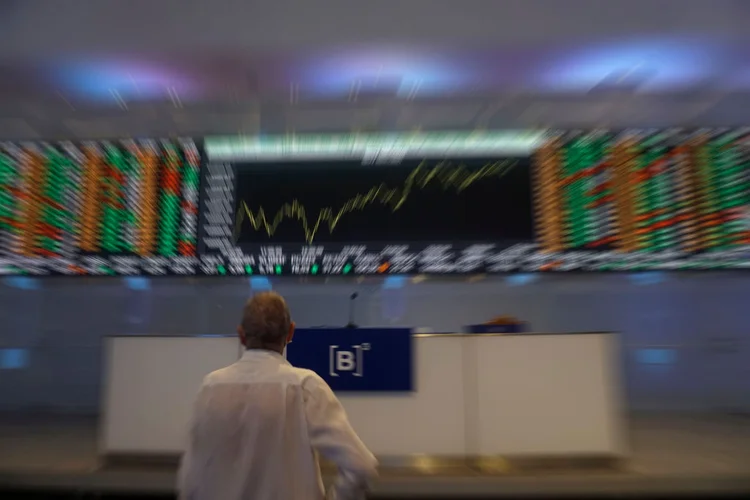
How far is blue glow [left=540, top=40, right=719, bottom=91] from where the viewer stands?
3.63m

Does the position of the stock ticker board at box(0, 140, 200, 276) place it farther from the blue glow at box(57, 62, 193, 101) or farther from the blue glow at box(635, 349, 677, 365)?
the blue glow at box(635, 349, 677, 365)

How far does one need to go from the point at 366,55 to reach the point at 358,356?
7.17 feet

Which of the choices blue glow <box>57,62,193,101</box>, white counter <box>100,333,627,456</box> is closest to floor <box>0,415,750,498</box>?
white counter <box>100,333,627,456</box>

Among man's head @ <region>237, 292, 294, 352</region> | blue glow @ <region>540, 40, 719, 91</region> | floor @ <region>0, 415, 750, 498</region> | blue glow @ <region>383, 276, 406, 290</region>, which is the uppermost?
blue glow @ <region>540, 40, 719, 91</region>

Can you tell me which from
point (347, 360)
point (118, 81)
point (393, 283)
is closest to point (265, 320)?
point (347, 360)

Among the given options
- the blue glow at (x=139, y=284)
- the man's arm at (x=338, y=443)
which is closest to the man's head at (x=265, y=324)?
the man's arm at (x=338, y=443)

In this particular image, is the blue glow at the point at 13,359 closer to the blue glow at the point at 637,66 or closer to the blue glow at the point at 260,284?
the blue glow at the point at 260,284

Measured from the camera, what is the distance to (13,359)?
5082 millimetres

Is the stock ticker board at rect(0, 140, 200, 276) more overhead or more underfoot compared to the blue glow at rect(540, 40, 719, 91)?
more underfoot

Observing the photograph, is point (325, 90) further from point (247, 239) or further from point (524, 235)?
point (524, 235)

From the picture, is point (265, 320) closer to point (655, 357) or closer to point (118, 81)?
point (118, 81)

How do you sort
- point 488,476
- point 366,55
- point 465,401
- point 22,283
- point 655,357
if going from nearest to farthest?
1. point 488,476
2. point 465,401
3. point 366,55
4. point 655,357
5. point 22,283

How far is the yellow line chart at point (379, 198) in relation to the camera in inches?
155

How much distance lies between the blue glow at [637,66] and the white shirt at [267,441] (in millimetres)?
3385
